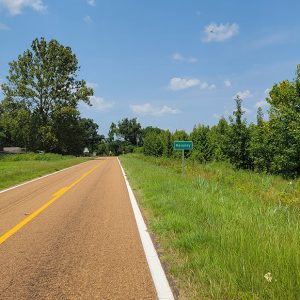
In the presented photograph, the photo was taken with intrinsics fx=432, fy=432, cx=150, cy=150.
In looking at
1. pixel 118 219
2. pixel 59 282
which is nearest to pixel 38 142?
pixel 118 219

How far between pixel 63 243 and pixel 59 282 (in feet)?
7.61

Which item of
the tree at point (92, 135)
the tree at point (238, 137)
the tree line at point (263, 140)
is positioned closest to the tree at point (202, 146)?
the tree line at point (263, 140)

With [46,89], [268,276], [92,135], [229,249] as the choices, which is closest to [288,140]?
[229,249]

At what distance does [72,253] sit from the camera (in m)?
7.18

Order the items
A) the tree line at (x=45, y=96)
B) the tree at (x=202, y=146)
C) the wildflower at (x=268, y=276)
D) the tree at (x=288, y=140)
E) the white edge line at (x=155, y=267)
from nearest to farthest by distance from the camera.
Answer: the wildflower at (x=268, y=276) < the white edge line at (x=155, y=267) < the tree at (x=288, y=140) < the tree at (x=202, y=146) < the tree line at (x=45, y=96)

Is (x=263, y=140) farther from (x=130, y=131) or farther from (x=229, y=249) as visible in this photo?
(x=130, y=131)

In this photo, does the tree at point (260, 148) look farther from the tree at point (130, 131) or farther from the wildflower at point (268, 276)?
the tree at point (130, 131)

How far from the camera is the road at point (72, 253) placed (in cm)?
537

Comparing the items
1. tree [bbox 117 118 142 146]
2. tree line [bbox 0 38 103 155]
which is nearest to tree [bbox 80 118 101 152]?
tree [bbox 117 118 142 146]

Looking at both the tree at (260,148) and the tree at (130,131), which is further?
the tree at (130,131)

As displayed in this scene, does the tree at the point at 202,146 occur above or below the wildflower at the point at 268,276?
above

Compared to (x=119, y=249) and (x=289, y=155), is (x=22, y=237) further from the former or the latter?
(x=289, y=155)

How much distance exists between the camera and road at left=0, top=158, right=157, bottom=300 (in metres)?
5.37

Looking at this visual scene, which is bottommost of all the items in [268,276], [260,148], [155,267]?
[155,267]
